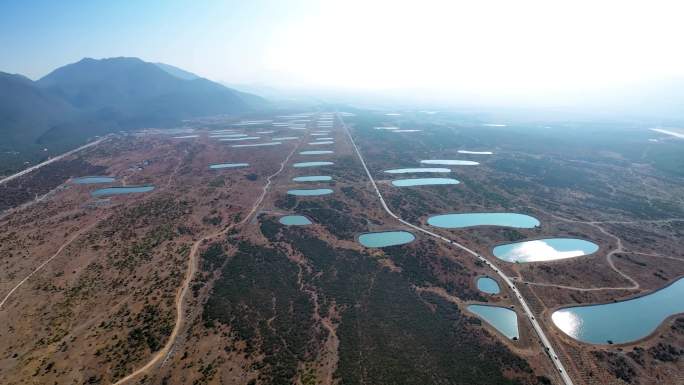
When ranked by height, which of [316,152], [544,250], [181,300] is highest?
[316,152]

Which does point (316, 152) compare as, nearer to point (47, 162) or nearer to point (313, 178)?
point (313, 178)

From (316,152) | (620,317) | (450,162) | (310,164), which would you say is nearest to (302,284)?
(620,317)

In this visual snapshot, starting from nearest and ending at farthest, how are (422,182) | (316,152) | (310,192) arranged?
(310,192) → (422,182) → (316,152)

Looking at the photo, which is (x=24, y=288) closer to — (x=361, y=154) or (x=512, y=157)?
(x=361, y=154)

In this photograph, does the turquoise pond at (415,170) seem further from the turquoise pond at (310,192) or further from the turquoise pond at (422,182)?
the turquoise pond at (310,192)

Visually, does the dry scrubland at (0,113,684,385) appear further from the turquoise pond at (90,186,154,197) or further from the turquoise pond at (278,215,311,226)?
the turquoise pond at (90,186,154,197)

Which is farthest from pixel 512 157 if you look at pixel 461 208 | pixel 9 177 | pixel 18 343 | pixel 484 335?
pixel 9 177
